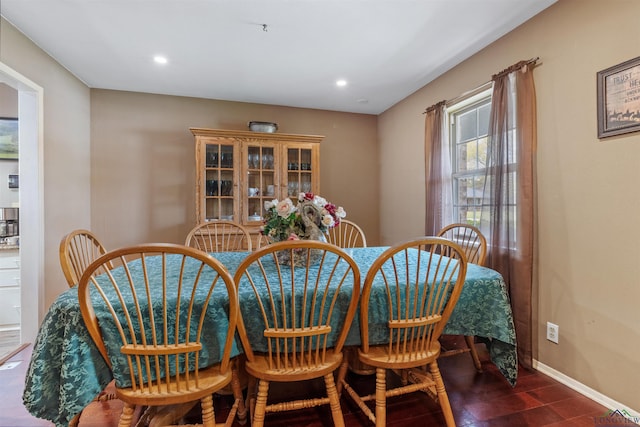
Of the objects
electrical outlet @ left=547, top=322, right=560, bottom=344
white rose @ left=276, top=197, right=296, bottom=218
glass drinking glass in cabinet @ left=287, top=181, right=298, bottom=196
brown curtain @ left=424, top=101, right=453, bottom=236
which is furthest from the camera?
glass drinking glass in cabinet @ left=287, top=181, right=298, bottom=196

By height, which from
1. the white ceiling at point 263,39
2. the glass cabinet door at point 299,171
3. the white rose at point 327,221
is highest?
the white ceiling at point 263,39

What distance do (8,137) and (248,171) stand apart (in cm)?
232

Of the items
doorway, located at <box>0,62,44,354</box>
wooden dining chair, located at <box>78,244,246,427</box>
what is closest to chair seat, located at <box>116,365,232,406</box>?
wooden dining chair, located at <box>78,244,246,427</box>

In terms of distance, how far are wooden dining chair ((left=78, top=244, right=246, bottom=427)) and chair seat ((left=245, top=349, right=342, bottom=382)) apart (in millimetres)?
113

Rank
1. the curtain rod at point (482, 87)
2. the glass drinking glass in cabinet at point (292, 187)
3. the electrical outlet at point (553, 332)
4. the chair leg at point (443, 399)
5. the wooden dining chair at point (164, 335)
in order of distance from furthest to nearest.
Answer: the glass drinking glass in cabinet at point (292, 187) → the curtain rod at point (482, 87) → the electrical outlet at point (553, 332) → the chair leg at point (443, 399) → the wooden dining chair at point (164, 335)

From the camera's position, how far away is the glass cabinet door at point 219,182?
3.27 meters

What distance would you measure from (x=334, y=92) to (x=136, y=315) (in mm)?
2964

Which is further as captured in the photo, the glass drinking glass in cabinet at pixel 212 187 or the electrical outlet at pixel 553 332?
the glass drinking glass in cabinet at pixel 212 187

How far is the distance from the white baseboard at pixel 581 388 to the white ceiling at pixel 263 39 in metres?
2.35

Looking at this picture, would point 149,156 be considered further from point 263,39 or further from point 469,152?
point 469,152

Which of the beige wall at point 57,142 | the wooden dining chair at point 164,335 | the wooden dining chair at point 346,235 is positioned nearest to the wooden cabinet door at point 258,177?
the wooden dining chair at point 346,235

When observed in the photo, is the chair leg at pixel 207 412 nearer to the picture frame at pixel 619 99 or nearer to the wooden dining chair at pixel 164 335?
the wooden dining chair at pixel 164 335

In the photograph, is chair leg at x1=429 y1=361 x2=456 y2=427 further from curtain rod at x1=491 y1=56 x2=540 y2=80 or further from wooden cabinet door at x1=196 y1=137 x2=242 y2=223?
wooden cabinet door at x1=196 y1=137 x2=242 y2=223

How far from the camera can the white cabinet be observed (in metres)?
2.74
